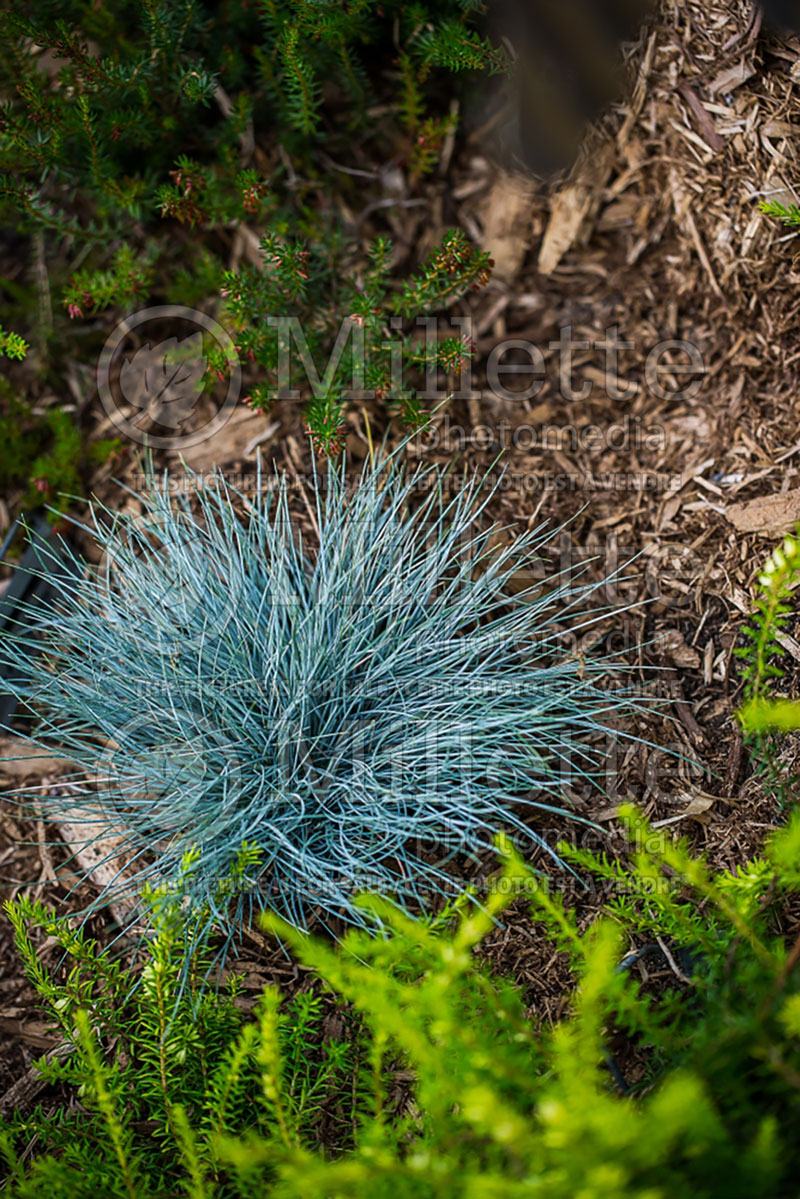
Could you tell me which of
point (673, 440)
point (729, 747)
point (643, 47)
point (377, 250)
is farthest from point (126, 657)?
point (643, 47)

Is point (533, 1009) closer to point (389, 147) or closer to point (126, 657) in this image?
point (126, 657)

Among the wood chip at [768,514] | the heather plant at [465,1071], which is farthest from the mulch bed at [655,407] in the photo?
the heather plant at [465,1071]

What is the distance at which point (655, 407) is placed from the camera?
2473 mm

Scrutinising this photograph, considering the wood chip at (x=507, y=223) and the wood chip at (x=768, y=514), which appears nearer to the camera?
the wood chip at (x=768, y=514)

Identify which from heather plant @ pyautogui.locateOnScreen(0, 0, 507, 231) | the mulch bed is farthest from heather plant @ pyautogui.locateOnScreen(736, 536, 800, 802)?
heather plant @ pyautogui.locateOnScreen(0, 0, 507, 231)

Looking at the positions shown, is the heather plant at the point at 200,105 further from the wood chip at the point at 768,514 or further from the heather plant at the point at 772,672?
the heather plant at the point at 772,672

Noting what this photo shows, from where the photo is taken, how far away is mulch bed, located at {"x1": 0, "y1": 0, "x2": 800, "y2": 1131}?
1.96 metres

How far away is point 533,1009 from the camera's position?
1.77m

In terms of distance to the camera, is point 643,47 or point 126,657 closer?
point 126,657

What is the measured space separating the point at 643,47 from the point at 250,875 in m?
2.36
